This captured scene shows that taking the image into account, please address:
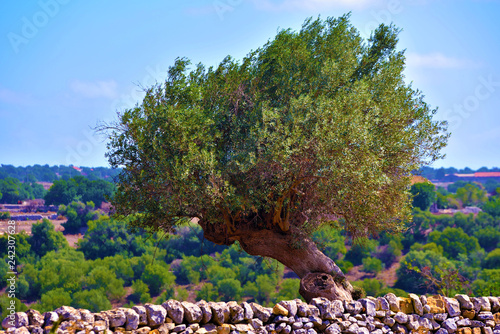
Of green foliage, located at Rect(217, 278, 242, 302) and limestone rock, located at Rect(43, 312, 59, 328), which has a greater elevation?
limestone rock, located at Rect(43, 312, 59, 328)

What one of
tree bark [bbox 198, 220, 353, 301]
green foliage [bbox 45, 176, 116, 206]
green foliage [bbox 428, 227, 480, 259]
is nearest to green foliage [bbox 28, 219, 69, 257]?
green foliage [bbox 45, 176, 116, 206]

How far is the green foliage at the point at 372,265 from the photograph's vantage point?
8769cm

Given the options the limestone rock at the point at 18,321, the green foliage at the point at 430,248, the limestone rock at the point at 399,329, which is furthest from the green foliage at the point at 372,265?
the limestone rock at the point at 18,321

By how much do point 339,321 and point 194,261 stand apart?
82218 millimetres

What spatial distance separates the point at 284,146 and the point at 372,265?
83.0 m

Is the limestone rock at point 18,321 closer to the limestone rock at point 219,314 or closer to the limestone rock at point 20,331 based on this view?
the limestone rock at point 20,331

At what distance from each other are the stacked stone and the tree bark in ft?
4.27

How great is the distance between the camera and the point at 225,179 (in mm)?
10242

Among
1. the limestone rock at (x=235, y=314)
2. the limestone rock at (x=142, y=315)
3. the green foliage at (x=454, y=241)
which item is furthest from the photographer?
the green foliage at (x=454, y=241)

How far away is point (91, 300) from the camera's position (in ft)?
271

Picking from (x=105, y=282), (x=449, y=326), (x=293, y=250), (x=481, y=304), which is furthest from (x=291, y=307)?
(x=105, y=282)

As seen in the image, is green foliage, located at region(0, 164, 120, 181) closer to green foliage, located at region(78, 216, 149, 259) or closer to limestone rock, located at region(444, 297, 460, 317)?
green foliage, located at region(78, 216, 149, 259)

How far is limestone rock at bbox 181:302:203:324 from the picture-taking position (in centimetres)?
838

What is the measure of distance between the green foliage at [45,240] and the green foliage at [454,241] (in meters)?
70.7
